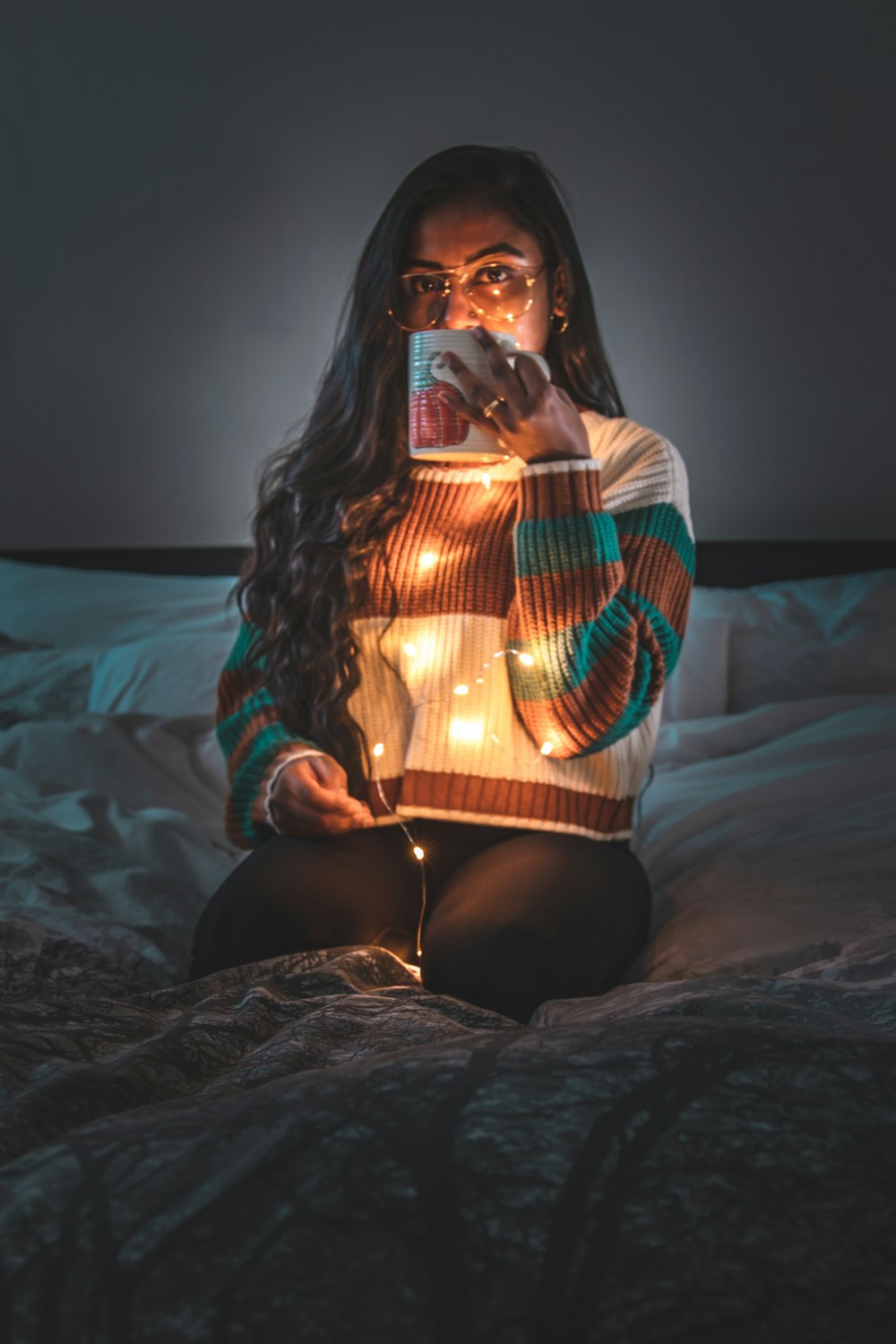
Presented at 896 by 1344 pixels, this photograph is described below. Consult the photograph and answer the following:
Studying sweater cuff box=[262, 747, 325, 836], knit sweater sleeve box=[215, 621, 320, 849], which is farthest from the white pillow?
sweater cuff box=[262, 747, 325, 836]

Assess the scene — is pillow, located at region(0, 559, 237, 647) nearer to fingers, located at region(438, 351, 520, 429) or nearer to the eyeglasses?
the eyeglasses

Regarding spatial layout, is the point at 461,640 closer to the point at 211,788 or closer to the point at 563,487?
the point at 563,487

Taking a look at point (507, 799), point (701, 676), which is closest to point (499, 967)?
point (507, 799)

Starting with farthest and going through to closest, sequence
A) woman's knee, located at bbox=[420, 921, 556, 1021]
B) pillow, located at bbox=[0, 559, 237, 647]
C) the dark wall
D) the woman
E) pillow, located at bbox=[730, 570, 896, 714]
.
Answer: pillow, located at bbox=[0, 559, 237, 647] → the dark wall → pillow, located at bbox=[730, 570, 896, 714] → the woman → woman's knee, located at bbox=[420, 921, 556, 1021]

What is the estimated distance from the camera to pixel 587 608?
104 centimetres

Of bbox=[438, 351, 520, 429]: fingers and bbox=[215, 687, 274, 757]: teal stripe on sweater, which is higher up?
bbox=[438, 351, 520, 429]: fingers

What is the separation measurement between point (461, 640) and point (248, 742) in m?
0.24

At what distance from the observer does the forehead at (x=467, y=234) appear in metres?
1.17

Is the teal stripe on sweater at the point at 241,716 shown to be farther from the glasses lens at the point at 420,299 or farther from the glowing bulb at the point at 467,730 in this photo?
the glasses lens at the point at 420,299

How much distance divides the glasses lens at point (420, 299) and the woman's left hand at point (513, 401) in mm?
166

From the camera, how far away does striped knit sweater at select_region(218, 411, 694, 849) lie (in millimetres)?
1058

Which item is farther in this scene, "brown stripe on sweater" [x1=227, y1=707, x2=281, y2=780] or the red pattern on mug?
"brown stripe on sweater" [x1=227, y1=707, x2=281, y2=780]

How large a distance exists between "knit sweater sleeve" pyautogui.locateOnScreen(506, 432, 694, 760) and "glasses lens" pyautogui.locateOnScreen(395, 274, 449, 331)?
0.74 ft

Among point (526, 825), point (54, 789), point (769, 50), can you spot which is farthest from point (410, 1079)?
point (769, 50)
